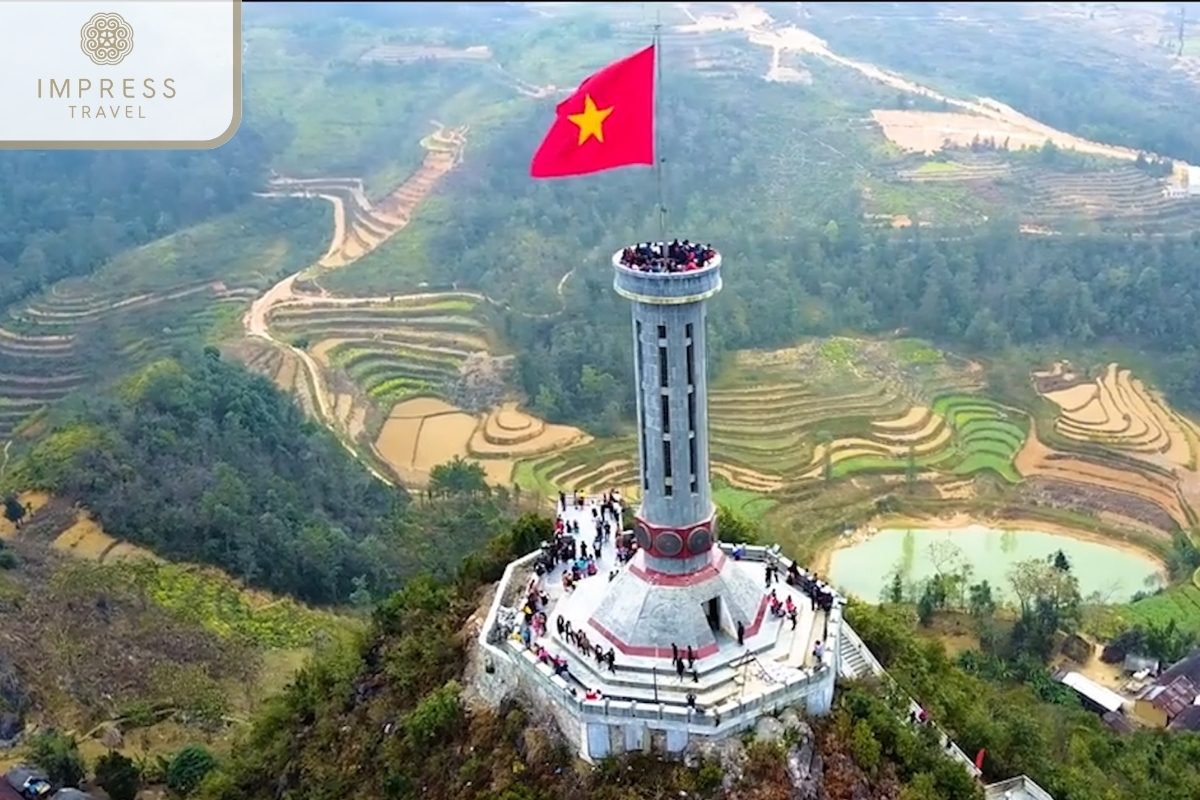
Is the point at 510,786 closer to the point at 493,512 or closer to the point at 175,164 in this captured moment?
the point at 493,512

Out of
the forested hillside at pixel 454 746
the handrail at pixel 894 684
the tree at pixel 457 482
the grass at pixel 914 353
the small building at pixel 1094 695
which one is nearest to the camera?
the forested hillside at pixel 454 746

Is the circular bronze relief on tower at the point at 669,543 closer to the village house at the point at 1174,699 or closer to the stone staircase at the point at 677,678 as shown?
the stone staircase at the point at 677,678

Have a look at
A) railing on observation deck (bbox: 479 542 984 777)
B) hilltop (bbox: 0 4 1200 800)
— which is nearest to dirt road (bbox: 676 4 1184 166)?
hilltop (bbox: 0 4 1200 800)

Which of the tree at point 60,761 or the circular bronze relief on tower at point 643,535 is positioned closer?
the circular bronze relief on tower at point 643,535

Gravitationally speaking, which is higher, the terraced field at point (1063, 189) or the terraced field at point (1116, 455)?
the terraced field at point (1063, 189)

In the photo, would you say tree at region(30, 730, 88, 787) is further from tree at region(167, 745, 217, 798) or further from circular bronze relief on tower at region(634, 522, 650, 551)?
circular bronze relief on tower at region(634, 522, 650, 551)

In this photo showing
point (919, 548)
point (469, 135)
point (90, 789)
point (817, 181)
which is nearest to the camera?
point (90, 789)

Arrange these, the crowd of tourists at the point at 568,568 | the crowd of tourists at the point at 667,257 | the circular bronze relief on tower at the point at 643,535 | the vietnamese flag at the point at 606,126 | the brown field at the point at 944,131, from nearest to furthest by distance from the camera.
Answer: the vietnamese flag at the point at 606,126
the crowd of tourists at the point at 667,257
the crowd of tourists at the point at 568,568
the circular bronze relief on tower at the point at 643,535
the brown field at the point at 944,131

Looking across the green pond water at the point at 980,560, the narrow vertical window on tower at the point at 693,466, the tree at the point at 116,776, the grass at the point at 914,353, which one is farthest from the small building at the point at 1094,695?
the grass at the point at 914,353

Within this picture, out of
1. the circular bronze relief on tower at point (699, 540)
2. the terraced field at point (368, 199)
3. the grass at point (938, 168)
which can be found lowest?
the terraced field at point (368, 199)

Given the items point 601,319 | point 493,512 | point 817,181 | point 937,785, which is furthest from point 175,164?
point 937,785
